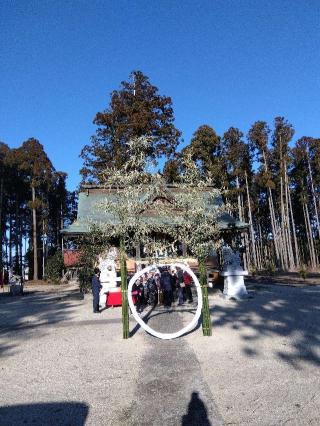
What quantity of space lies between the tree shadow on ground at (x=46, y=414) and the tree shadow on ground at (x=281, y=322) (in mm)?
3742

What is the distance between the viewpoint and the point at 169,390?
535 cm

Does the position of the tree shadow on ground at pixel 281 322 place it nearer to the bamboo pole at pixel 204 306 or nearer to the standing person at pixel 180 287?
the bamboo pole at pixel 204 306

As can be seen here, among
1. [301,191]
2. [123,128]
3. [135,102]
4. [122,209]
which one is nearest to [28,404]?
[122,209]

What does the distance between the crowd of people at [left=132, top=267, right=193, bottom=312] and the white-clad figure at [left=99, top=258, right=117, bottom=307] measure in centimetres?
124

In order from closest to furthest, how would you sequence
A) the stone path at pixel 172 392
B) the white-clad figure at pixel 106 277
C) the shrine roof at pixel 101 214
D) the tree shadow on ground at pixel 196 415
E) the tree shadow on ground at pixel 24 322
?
1. the tree shadow on ground at pixel 196 415
2. the stone path at pixel 172 392
3. the tree shadow on ground at pixel 24 322
4. the shrine roof at pixel 101 214
5. the white-clad figure at pixel 106 277

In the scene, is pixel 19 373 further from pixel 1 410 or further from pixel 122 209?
pixel 122 209

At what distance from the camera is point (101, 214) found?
62.4 feet

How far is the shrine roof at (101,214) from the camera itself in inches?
423

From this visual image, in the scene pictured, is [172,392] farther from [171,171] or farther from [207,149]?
[207,149]

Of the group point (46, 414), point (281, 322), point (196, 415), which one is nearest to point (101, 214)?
point (281, 322)

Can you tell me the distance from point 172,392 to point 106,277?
10174 mm

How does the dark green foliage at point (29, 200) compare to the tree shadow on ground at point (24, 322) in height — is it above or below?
above

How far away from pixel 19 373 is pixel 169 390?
290cm

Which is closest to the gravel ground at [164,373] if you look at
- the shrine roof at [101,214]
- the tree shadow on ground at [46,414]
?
the tree shadow on ground at [46,414]
